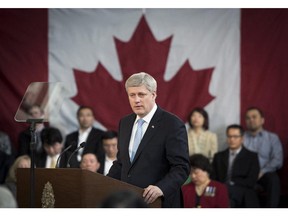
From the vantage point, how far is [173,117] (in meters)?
4.43

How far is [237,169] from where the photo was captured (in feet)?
25.1

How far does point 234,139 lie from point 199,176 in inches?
45.0

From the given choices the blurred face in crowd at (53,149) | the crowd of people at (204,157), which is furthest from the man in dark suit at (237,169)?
the blurred face in crowd at (53,149)

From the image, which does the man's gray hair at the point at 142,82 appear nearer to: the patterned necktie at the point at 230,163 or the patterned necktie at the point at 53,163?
the patterned necktie at the point at 53,163

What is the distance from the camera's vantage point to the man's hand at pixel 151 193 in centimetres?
412

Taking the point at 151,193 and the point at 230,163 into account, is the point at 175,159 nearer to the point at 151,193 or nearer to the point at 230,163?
the point at 151,193

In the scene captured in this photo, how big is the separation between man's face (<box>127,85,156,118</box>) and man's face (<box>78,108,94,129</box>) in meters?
3.56

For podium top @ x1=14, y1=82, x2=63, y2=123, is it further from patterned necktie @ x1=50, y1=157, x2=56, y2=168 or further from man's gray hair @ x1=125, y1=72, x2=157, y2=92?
patterned necktie @ x1=50, y1=157, x2=56, y2=168

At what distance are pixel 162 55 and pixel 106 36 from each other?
590 millimetres

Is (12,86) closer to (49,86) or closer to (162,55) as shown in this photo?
(162,55)

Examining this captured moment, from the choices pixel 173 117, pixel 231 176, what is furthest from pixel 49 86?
pixel 231 176

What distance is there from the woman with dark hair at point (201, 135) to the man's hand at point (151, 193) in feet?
12.4

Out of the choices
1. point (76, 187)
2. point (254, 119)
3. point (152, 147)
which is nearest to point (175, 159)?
point (152, 147)

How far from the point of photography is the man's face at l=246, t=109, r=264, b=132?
8.05 meters
